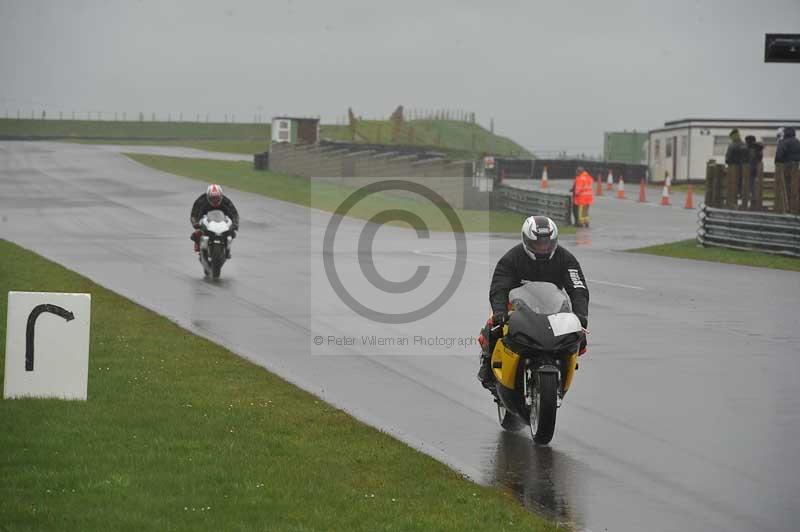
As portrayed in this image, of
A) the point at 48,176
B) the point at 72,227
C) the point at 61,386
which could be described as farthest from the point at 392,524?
the point at 48,176

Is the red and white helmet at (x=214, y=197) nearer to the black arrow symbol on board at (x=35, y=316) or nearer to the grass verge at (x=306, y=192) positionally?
the black arrow symbol on board at (x=35, y=316)

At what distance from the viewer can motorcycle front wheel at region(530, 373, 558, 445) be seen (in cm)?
999

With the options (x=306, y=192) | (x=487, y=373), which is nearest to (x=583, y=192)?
(x=306, y=192)

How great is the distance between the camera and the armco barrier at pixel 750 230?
2909cm

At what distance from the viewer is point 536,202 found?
44656 mm

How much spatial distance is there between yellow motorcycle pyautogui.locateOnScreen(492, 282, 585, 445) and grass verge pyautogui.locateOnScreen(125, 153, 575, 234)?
1131 inches

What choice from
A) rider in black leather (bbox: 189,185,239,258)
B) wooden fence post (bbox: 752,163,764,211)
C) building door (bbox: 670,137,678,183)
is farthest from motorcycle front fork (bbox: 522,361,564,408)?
building door (bbox: 670,137,678,183)

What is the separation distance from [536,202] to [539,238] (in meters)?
34.3

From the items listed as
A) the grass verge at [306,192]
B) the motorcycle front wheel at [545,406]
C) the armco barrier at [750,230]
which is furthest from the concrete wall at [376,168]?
the motorcycle front wheel at [545,406]

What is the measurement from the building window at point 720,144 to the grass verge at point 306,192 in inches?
555

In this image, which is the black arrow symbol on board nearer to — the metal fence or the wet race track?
the wet race track

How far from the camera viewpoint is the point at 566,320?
10.2m

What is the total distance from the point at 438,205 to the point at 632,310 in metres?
31.0

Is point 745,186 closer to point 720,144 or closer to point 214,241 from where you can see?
point 214,241
